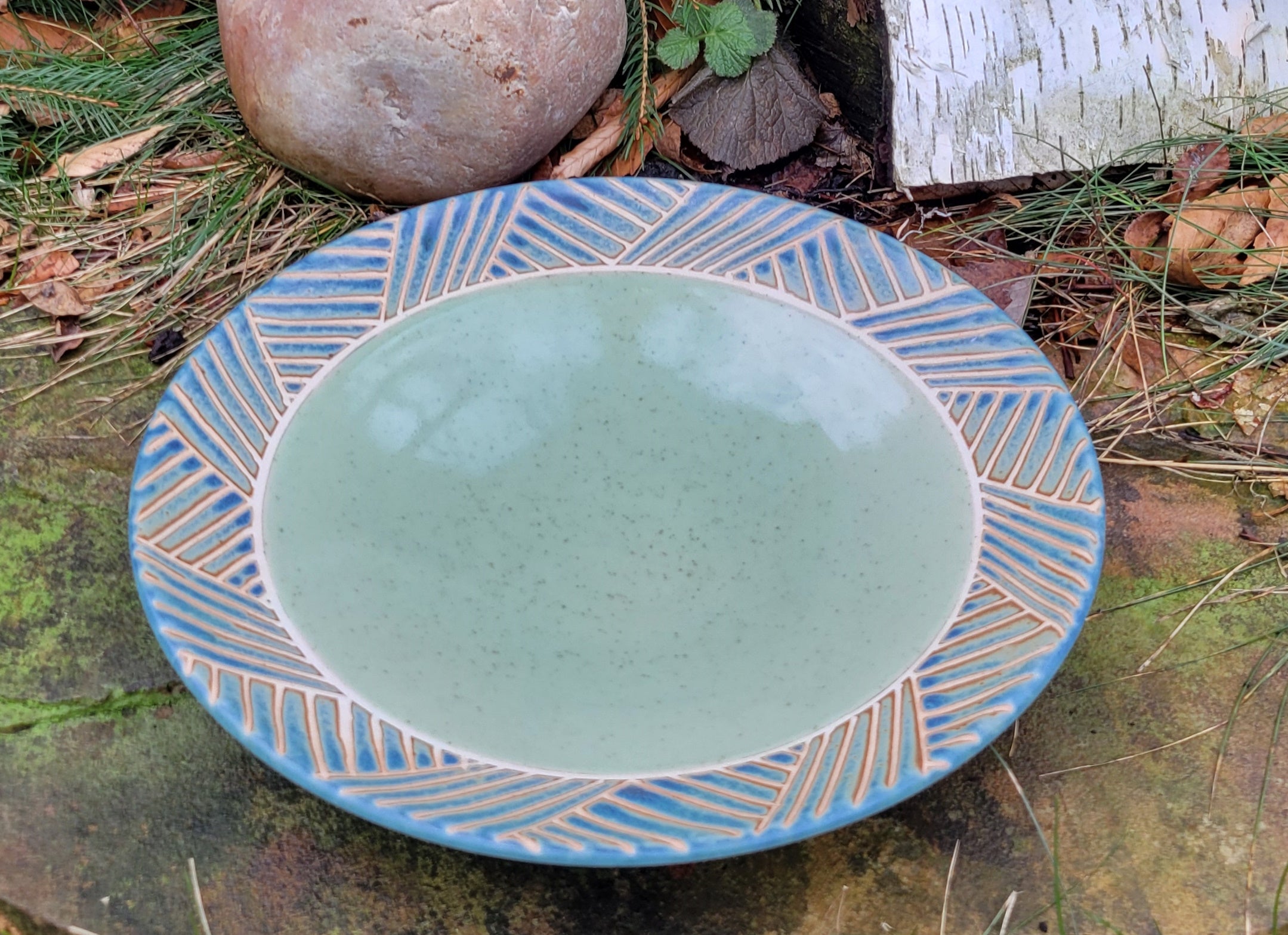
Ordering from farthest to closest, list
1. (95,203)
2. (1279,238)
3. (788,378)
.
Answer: (95,203), (1279,238), (788,378)

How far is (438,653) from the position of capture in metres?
1.06

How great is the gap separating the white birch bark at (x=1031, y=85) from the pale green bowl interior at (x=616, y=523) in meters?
0.48

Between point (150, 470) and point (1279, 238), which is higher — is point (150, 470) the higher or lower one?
the higher one

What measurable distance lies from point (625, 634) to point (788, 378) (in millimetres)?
338

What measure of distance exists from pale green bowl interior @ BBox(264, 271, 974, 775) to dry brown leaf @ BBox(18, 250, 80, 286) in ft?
1.80

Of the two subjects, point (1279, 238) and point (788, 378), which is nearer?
point (788, 378)

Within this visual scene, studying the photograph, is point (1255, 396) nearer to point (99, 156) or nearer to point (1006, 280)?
point (1006, 280)

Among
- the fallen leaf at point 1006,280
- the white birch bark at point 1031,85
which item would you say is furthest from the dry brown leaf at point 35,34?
the fallen leaf at point 1006,280

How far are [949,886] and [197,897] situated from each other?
0.66 m

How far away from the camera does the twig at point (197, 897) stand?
98cm

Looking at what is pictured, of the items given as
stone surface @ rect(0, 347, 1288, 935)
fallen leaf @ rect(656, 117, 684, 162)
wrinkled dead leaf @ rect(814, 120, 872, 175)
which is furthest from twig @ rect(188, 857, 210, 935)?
wrinkled dead leaf @ rect(814, 120, 872, 175)

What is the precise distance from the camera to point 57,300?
142cm

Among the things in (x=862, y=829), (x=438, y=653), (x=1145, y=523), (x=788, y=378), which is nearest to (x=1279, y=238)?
(x=1145, y=523)

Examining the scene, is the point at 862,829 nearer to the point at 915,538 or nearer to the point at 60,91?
the point at 915,538
